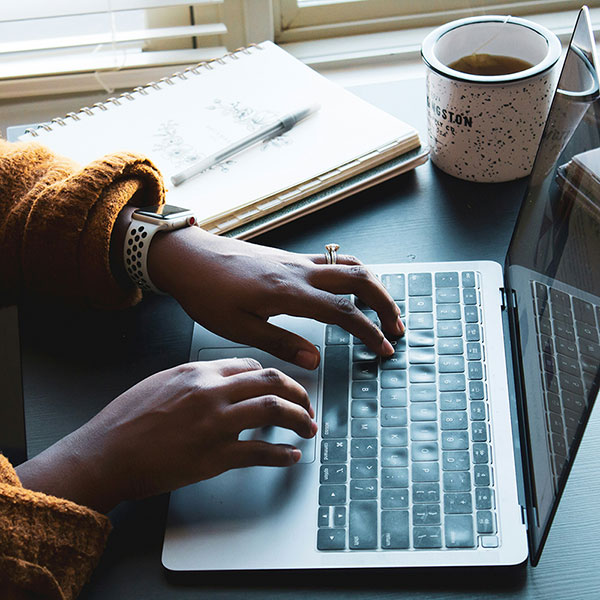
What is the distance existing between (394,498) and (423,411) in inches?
3.5

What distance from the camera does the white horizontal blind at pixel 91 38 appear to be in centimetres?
118

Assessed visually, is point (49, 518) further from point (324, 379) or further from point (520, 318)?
point (520, 318)

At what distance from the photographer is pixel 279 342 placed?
2.41 feet

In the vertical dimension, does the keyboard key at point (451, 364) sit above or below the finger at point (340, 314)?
below

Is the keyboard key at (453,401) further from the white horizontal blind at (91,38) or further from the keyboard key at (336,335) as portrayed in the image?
the white horizontal blind at (91,38)

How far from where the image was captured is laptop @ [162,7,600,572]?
1.92 feet

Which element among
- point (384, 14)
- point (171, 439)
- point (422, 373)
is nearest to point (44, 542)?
point (171, 439)

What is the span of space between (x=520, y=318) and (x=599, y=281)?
202 mm

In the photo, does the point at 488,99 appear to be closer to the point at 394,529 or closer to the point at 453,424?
the point at 453,424

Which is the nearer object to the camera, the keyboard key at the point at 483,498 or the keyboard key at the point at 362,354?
the keyboard key at the point at 483,498

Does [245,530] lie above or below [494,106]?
below

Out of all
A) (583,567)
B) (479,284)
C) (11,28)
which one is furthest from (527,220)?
(11,28)

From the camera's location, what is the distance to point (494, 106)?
83 cm

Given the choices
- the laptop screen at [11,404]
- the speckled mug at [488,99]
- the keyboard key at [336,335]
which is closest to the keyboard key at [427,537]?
the keyboard key at [336,335]
